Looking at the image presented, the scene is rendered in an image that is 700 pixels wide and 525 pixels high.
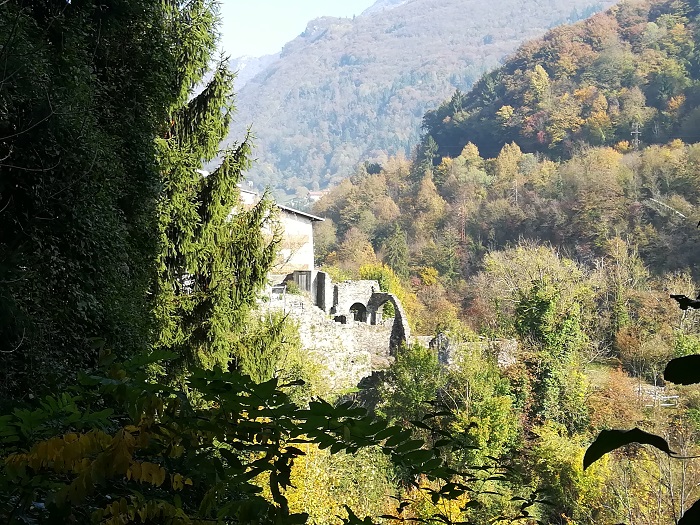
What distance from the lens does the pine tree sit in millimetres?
9727

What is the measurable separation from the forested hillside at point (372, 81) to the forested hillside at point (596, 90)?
43.1 meters

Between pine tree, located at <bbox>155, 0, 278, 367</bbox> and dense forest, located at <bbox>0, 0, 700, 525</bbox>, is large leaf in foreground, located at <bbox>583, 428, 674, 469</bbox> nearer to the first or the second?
dense forest, located at <bbox>0, 0, 700, 525</bbox>

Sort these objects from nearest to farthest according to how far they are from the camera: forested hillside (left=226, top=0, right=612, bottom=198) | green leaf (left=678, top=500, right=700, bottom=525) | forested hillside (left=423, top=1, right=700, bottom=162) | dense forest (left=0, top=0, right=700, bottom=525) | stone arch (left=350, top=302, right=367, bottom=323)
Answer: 1. green leaf (left=678, top=500, right=700, bottom=525)
2. dense forest (left=0, top=0, right=700, bottom=525)
3. stone arch (left=350, top=302, right=367, bottom=323)
4. forested hillside (left=423, top=1, right=700, bottom=162)
5. forested hillside (left=226, top=0, right=612, bottom=198)

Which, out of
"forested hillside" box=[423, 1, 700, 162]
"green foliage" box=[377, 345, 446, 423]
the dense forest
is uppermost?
"forested hillside" box=[423, 1, 700, 162]

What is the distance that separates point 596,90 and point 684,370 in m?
55.5

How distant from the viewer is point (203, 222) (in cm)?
1033

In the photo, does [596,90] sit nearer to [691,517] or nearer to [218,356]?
[218,356]

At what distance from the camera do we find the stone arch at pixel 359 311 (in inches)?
1241

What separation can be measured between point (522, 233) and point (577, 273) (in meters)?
17.0

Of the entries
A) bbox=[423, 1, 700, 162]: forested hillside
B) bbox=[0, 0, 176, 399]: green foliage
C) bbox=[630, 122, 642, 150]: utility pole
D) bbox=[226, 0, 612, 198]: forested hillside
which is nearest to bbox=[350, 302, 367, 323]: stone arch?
bbox=[0, 0, 176, 399]: green foliage

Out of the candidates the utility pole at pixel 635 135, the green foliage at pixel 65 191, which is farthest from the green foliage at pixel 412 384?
the utility pole at pixel 635 135

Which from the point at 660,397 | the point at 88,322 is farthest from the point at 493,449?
the point at 88,322

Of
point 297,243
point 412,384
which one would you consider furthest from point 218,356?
point 297,243

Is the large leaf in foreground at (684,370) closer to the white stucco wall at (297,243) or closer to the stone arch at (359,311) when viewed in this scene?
the white stucco wall at (297,243)
